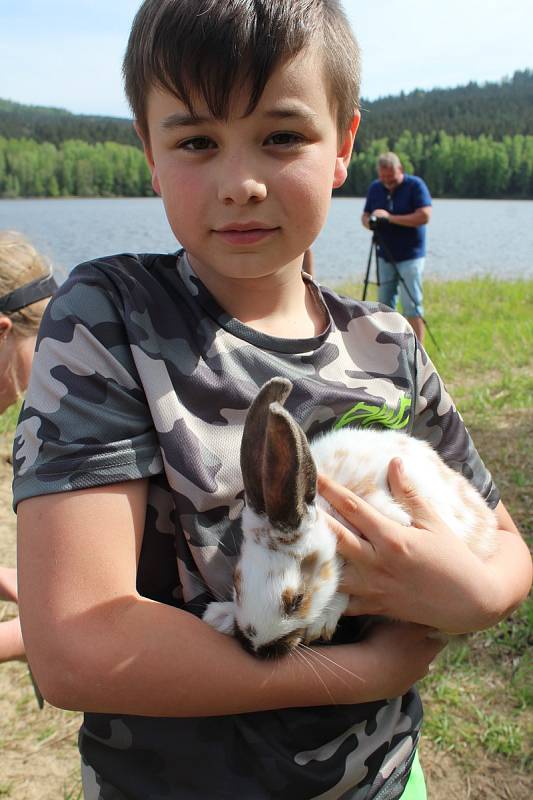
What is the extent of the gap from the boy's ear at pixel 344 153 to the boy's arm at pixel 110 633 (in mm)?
1060

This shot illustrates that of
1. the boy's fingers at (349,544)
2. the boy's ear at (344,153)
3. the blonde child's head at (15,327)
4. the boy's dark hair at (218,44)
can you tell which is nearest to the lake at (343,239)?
the blonde child's head at (15,327)

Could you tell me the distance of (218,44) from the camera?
56.1 inches

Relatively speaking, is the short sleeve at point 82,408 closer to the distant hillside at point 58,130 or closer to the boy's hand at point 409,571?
the boy's hand at point 409,571

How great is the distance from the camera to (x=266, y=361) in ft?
5.21

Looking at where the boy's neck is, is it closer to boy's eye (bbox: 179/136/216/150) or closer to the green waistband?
boy's eye (bbox: 179/136/216/150)

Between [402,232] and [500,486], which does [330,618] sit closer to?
[500,486]

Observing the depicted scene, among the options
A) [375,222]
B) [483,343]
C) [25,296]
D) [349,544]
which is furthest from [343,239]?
[349,544]

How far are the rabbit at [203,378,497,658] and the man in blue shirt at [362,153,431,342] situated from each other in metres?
8.01

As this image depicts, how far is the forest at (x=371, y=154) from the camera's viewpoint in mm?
36406

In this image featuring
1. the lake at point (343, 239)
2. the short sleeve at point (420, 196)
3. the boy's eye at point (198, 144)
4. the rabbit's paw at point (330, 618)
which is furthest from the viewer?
the lake at point (343, 239)

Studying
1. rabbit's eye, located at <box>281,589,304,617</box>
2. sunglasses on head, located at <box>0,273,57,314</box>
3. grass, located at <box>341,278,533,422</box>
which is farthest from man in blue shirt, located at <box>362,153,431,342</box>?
rabbit's eye, located at <box>281,589,304,617</box>

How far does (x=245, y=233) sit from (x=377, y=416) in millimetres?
592

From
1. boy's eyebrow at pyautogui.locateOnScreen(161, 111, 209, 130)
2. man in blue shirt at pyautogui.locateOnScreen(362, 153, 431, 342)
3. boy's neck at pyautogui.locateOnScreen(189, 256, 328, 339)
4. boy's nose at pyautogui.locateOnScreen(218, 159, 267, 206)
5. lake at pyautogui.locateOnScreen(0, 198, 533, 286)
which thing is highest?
boy's eyebrow at pyautogui.locateOnScreen(161, 111, 209, 130)

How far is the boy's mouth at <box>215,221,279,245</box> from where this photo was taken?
1.51 meters
